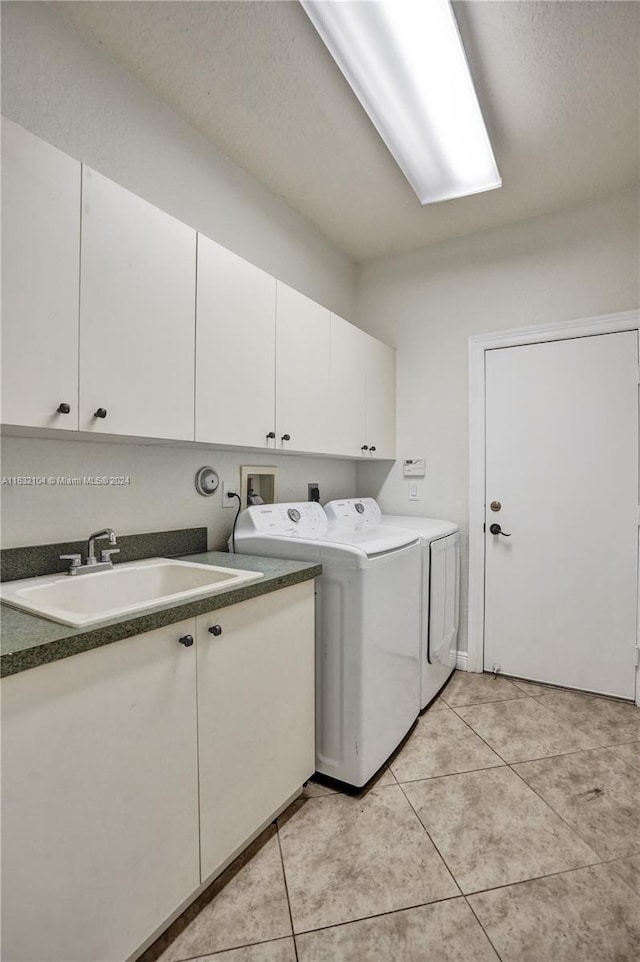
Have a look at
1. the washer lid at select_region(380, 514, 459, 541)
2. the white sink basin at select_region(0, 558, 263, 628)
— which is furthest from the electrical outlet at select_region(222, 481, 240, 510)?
the washer lid at select_region(380, 514, 459, 541)

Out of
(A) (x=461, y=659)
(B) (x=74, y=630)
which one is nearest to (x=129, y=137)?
(B) (x=74, y=630)

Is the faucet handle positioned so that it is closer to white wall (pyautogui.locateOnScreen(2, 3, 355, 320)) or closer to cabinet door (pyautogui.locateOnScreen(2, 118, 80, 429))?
cabinet door (pyautogui.locateOnScreen(2, 118, 80, 429))

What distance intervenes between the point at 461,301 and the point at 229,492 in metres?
1.94

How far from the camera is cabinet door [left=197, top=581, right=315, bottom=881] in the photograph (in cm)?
127

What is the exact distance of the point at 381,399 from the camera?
293cm

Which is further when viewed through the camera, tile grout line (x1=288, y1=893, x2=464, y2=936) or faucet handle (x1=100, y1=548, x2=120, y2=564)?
faucet handle (x1=100, y1=548, x2=120, y2=564)

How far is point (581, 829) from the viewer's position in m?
1.55

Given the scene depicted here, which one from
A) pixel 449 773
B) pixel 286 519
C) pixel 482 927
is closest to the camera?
pixel 482 927

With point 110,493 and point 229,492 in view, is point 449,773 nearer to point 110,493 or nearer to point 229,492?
point 229,492

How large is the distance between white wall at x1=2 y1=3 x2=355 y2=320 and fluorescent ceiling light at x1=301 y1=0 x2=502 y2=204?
74cm

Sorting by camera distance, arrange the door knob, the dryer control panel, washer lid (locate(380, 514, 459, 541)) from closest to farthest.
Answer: washer lid (locate(380, 514, 459, 541)) → the dryer control panel → the door knob

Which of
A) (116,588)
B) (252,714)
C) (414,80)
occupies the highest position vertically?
(414,80)

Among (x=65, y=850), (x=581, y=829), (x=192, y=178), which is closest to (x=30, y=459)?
(x=65, y=850)

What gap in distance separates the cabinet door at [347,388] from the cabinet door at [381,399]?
8cm
